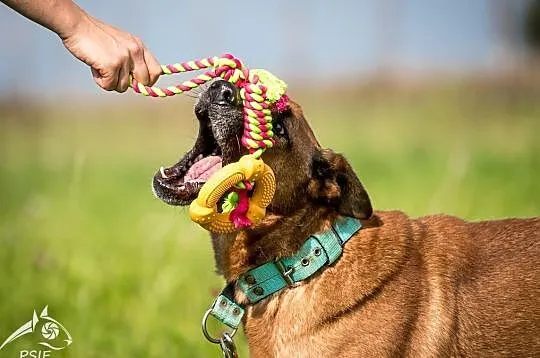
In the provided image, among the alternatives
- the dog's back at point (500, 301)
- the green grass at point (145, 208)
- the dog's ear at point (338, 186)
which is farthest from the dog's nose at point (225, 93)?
the dog's back at point (500, 301)

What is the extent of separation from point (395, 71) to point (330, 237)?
76.5ft

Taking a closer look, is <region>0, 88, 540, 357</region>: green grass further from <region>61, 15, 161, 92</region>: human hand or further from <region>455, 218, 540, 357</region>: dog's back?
<region>455, 218, 540, 357</region>: dog's back

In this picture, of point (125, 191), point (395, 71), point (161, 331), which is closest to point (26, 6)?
point (161, 331)

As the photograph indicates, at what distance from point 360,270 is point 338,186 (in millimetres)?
463

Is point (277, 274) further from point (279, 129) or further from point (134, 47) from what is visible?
point (134, 47)

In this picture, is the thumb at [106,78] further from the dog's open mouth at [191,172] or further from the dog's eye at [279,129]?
the dog's eye at [279,129]

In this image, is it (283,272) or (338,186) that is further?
(338,186)

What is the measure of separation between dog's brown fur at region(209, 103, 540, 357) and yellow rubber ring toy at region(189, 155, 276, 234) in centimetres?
21

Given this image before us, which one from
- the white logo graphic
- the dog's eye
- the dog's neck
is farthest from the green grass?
the dog's neck

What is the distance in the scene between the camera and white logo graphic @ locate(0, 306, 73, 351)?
5.37 meters

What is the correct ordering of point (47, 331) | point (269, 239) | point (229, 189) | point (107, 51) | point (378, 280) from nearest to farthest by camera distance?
1. point (107, 51)
2. point (229, 189)
3. point (378, 280)
4. point (269, 239)
5. point (47, 331)

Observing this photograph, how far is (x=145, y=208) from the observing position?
36.2 ft

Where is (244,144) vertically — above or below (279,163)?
above

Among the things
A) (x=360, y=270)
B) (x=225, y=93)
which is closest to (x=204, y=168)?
(x=225, y=93)
